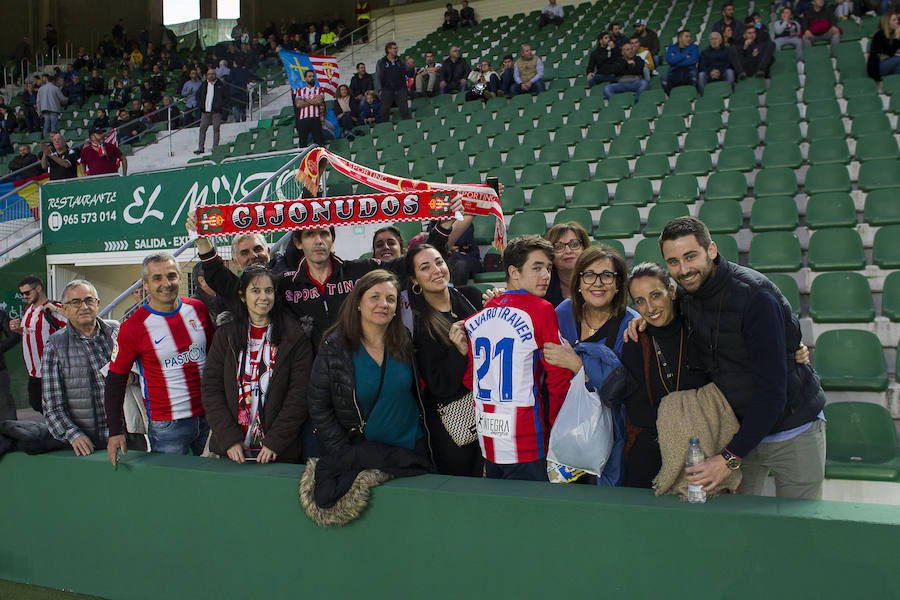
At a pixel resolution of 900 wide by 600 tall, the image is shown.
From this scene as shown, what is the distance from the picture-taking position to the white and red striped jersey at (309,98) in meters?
10.2

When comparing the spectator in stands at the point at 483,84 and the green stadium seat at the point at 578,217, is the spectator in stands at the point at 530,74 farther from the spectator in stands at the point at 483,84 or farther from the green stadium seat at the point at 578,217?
the green stadium seat at the point at 578,217

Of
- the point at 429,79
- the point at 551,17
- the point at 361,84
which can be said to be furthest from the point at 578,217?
the point at 551,17

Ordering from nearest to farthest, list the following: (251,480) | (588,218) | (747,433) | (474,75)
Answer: (747,433) < (251,480) < (588,218) < (474,75)

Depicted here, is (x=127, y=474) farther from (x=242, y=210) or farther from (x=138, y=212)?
(x=138, y=212)

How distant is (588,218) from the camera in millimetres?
6633

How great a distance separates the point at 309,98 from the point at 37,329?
18.0 ft

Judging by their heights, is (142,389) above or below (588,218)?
below

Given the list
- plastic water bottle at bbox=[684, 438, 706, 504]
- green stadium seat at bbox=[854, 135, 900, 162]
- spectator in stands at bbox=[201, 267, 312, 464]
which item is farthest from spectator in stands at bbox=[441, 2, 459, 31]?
plastic water bottle at bbox=[684, 438, 706, 504]

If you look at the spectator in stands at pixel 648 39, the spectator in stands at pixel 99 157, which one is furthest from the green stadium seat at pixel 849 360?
the spectator in stands at pixel 99 157

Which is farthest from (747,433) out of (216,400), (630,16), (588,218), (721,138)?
(630,16)

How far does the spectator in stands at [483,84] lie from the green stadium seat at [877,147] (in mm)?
6068

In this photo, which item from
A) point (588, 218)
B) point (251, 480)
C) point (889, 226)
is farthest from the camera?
point (588, 218)

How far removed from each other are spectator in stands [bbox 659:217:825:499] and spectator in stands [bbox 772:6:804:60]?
31.3 feet

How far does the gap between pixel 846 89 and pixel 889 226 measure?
380 centimetres
